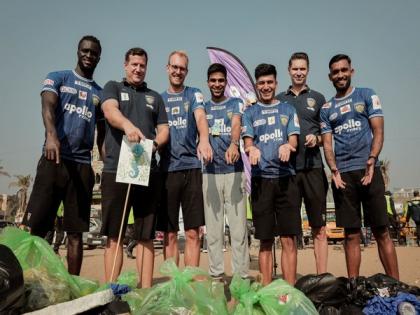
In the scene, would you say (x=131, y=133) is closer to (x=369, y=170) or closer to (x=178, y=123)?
(x=178, y=123)

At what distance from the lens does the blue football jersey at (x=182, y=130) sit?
4477 millimetres

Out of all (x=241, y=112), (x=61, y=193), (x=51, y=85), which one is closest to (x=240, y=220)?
(x=241, y=112)

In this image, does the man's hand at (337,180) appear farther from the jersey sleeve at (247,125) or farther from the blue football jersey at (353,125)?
the jersey sleeve at (247,125)

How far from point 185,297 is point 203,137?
6.66 ft

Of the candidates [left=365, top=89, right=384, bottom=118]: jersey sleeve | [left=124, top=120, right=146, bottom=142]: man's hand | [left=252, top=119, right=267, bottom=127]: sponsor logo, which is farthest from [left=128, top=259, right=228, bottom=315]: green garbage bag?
[left=365, top=89, right=384, bottom=118]: jersey sleeve

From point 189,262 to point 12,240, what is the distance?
2024mm

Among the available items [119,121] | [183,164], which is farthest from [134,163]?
[183,164]

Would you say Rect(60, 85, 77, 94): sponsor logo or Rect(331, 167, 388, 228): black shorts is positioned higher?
Rect(60, 85, 77, 94): sponsor logo

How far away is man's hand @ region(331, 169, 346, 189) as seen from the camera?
177 inches

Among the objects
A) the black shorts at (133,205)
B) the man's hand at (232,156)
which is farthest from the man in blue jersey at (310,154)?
the black shorts at (133,205)

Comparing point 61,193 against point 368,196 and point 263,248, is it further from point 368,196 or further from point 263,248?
point 368,196

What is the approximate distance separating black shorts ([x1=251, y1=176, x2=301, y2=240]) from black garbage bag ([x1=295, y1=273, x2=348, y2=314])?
979mm

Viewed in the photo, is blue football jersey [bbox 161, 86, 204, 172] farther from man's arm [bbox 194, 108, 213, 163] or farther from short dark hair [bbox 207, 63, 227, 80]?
short dark hair [bbox 207, 63, 227, 80]

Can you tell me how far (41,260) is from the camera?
8.34 feet
